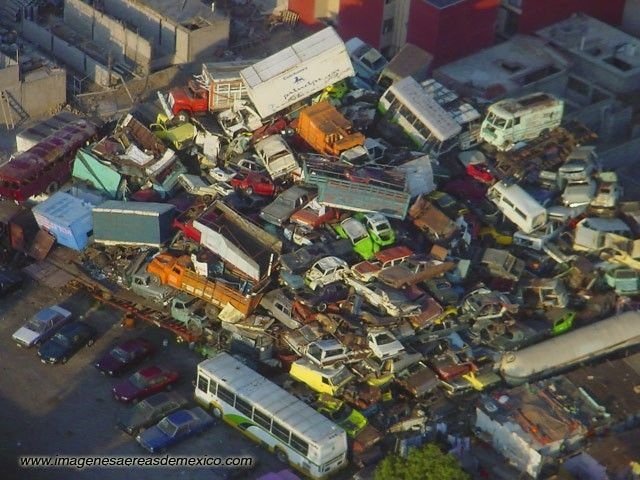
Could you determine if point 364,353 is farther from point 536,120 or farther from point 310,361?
point 536,120

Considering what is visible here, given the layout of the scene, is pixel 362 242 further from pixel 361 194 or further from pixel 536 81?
pixel 536 81

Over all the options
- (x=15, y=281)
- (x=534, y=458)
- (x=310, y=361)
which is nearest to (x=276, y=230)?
(x=310, y=361)

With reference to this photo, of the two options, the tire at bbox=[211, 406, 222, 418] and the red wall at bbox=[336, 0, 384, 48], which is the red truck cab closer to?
the red wall at bbox=[336, 0, 384, 48]

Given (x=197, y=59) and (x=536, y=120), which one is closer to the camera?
(x=536, y=120)

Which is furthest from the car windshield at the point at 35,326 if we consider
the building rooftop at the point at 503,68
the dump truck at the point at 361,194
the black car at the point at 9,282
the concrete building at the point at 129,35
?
the building rooftop at the point at 503,68

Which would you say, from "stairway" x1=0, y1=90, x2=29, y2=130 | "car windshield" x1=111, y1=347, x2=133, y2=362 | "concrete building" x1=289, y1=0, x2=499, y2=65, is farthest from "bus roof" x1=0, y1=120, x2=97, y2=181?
"concrete building" x1=289, y1=0, x2=499, y2=65

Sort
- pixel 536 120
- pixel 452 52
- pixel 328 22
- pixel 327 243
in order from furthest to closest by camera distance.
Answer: pixel 328 22
pixel 452 52
pixel 536 120
pixel 327 243

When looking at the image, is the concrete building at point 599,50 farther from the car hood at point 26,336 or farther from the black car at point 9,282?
the car hood at point 26,336
